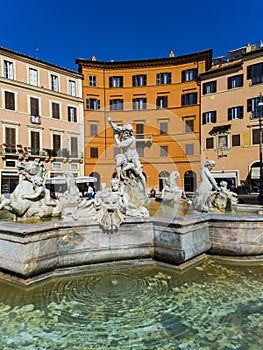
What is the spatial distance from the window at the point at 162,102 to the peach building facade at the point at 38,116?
9.48m

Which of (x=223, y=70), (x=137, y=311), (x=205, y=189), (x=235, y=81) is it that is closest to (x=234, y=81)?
(x=235, y=81)

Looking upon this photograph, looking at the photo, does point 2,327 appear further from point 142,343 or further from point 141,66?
point 141,66

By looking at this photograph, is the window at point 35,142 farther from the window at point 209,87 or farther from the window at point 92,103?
the window at point 209,87

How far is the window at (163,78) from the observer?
30.6 m

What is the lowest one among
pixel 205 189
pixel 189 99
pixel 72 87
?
pixel 205 189

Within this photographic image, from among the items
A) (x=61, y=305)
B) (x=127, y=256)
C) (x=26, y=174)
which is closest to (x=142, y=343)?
(x=61, y=305)

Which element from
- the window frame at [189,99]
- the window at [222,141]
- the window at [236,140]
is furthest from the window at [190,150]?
the window frame at [189,99]

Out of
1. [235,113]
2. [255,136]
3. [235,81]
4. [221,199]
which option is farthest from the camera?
[235,113]

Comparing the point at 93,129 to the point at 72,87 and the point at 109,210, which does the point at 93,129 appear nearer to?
the point at 72,87

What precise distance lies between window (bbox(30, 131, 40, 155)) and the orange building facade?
550 centimetres

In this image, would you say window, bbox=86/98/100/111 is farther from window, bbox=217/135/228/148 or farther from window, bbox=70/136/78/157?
window, bbox=217/135/228/148

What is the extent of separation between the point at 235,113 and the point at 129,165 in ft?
75.5

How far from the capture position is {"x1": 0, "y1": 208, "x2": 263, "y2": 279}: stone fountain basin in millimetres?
3754

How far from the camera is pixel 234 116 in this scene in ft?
87.1
